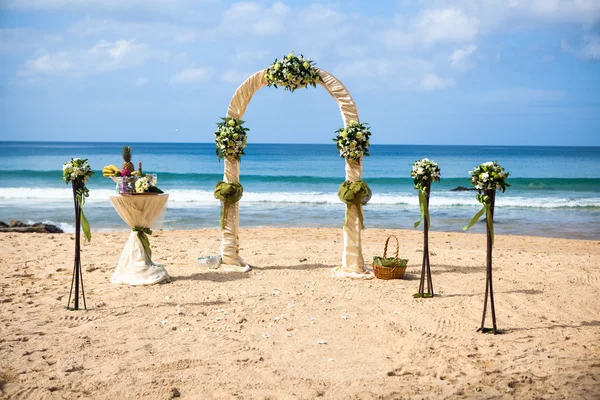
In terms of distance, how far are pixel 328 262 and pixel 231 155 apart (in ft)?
8.42

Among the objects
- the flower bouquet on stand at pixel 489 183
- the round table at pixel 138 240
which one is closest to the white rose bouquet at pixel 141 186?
the round table at pixel 138 240

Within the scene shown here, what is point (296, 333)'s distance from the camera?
5.84 m

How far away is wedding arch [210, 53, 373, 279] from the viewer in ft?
26.3

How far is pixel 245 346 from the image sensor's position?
545 cm

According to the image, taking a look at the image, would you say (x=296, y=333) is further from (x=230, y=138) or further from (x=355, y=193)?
(x=230, y=138)

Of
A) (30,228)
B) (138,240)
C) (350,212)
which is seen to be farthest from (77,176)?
(30,228)

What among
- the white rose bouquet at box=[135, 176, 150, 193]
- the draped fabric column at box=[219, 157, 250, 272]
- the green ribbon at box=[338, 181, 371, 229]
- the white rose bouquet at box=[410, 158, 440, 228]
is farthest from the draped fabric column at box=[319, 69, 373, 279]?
the white rose bouquet at box=[135, 176, 150, 193]

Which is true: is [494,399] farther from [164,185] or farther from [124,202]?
[164,185]

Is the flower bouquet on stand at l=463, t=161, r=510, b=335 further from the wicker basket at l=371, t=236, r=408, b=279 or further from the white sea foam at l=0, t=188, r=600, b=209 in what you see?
the white sea foam at l=0, t=188, r=600, b=209

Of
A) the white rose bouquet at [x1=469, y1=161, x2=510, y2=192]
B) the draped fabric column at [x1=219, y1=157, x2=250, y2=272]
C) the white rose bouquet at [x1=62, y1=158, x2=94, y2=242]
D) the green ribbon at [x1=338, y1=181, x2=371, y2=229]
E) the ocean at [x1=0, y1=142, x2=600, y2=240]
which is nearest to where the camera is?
the white rose bouquet at [x1=469, y1=161, x2=510, y2=192]

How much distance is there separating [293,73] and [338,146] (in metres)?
1.26

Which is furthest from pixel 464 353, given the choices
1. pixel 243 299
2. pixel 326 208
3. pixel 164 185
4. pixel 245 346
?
pixel 164 185

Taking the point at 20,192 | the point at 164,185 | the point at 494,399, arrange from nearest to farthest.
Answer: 1. the point at 494,399
2. the point at 20,192
3. the point at 164,185

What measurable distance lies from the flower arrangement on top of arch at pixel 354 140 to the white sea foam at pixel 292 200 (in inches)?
509
